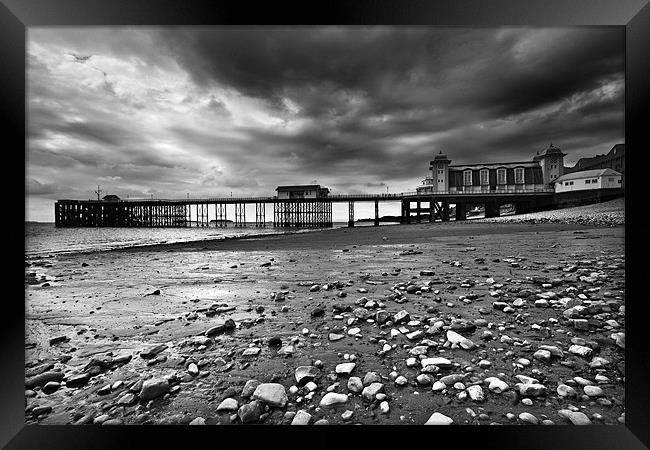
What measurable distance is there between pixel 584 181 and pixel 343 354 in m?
29.8

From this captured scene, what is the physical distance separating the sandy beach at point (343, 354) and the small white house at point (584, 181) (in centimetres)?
2371

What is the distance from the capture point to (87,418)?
1838 millimetres

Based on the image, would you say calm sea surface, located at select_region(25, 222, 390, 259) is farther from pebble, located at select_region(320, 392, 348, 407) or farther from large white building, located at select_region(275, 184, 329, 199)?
large white building, located at select_region(275, 184, 329, 199)

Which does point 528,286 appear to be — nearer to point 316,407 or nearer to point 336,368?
point 336,368

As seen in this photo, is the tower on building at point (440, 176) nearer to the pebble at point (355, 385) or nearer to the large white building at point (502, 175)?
the large white building at point (502, 175)

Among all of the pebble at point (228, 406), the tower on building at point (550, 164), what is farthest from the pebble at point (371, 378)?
the tower on building at point (550, 164)

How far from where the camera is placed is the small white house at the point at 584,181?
1921cm

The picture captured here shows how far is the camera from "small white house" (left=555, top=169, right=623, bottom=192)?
63.0ft

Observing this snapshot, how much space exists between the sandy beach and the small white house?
934 inches

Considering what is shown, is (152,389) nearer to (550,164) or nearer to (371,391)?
(371,391)

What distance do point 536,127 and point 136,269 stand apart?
13.3 meters

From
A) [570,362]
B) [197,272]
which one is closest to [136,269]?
[197,272]

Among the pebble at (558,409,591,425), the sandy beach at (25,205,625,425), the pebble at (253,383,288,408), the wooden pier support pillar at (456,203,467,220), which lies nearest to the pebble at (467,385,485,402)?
the sandy beach at (25,205,625,425)
